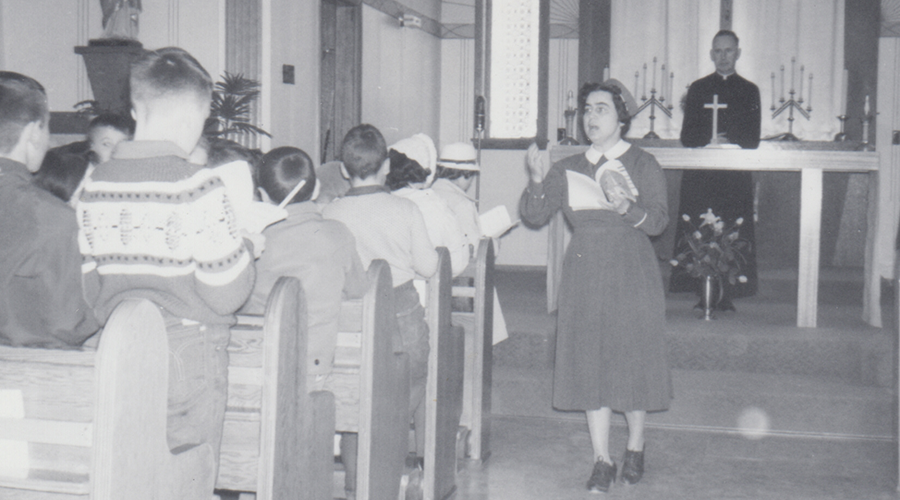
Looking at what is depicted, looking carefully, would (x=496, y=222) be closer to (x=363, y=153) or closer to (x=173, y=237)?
(x=363, y=153)

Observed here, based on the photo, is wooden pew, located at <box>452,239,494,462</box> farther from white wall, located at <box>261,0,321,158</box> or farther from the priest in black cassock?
white wall, located at <box>261,0,321,158</box>

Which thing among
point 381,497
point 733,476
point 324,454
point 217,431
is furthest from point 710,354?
point 217,431

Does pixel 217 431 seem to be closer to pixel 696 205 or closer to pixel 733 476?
pixel 733 476

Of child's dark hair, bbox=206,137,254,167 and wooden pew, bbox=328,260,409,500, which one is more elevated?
child's dark hair, bbox=206,137,254,167

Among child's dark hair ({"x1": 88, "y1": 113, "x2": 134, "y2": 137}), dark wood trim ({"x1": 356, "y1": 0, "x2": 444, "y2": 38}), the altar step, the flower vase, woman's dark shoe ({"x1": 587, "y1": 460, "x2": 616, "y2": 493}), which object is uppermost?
dark wood trim ({"x1": 356, "y1": 0, "x2": 444, "y2": 38})

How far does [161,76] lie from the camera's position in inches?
71.6

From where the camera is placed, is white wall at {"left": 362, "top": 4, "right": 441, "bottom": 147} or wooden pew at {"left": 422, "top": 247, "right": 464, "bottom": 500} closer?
wooden pew at {"left": 422, "top": 247, "right": 464, "bottom": 500}

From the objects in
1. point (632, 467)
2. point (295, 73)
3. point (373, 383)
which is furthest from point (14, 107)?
point (295, 73)

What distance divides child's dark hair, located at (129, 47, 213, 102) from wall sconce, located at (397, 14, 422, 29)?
21.1ft

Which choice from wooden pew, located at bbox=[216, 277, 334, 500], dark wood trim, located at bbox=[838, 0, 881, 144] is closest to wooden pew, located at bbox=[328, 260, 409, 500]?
wooden pew, located at bbox=[216, 277, 334, 500]

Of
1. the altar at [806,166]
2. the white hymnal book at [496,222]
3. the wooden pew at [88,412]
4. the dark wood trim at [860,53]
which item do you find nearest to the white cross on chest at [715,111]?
the altar at [806,166]

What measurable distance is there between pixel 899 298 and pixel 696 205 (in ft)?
8.49

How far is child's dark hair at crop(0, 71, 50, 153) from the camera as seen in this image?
6.54ft

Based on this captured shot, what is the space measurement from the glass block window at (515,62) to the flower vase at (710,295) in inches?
117
